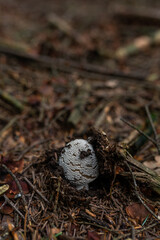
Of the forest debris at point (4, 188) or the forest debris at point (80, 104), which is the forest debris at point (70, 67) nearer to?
the forest debris at point (80, 104)

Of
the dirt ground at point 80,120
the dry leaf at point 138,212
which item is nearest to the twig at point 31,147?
the dirt ground at point 80,120

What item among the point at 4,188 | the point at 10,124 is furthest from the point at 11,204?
the point at 10,124

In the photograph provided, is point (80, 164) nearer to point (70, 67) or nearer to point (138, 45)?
point (70, 67)

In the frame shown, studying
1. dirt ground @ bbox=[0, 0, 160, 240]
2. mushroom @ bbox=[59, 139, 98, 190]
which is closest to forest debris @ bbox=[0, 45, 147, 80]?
dirt ground @ bbox=[0, 0, 160, 240]

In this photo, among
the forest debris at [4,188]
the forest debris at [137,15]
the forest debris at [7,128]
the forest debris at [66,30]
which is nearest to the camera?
the forest debris at [4,188]

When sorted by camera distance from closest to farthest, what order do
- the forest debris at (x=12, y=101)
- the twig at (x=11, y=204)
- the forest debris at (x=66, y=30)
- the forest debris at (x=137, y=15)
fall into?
the twig at (x=11, y=204)
the forest debris at (x=12, y=101)
the forest debris at (x=66, y=30)
the forest debris at (x=137, y=15)

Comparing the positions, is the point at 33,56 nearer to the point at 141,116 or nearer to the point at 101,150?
the point at 141,116

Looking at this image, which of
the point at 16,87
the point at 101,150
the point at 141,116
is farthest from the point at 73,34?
the point at 101,150
